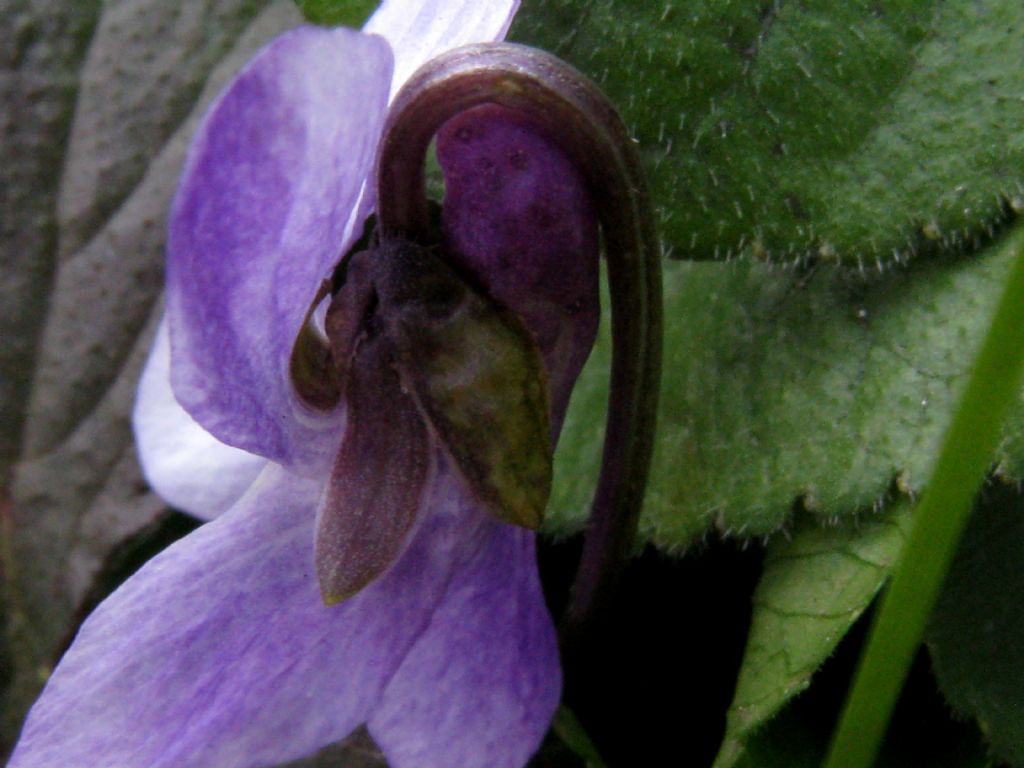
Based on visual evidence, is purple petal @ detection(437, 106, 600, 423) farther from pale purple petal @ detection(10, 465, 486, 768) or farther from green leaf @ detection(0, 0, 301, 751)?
green leaf @ detection(0, 0, 301, 751)

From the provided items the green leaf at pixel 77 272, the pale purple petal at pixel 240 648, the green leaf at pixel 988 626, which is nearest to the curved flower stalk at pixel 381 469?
the pale purple petal at pixel 240 648

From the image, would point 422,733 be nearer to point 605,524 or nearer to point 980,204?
point 605,524

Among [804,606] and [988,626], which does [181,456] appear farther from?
[988,626]

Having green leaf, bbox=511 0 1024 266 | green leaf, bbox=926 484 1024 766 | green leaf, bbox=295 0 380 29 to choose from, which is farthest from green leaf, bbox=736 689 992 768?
green leaf, bbox=295 0 380 29

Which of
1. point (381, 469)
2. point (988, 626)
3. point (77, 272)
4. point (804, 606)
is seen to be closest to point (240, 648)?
point (381, 469)

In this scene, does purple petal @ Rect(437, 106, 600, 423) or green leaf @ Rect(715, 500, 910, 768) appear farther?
green leaf @ Rect(715, 500, 910, 768)
